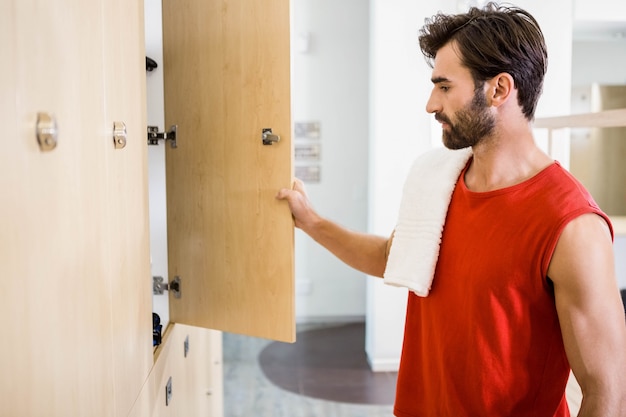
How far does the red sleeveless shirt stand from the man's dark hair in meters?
0.21

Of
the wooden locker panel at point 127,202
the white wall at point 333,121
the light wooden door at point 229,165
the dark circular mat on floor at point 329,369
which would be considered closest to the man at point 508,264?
the light wooden door at point 229,165

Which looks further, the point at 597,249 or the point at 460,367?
the point at 460,367

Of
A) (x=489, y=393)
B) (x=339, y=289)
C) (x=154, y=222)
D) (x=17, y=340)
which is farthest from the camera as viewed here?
(x=339, y=289)

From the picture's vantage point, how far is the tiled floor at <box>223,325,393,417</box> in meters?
3.19

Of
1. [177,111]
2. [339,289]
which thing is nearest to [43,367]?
[177,111]

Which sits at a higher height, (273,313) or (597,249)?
(597,249)

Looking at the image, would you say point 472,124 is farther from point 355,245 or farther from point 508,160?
point 355,245

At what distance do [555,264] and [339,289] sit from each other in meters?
3.96

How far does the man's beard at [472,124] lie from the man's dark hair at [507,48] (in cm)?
5

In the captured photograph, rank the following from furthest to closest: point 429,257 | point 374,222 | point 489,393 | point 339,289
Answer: point 339,289 → point 374,222 → point 429,257 → point 489,393

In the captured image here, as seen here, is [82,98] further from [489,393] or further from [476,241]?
[489,393]

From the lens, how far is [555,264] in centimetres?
112

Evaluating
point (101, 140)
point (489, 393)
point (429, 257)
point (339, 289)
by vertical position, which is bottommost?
point (339, 289)

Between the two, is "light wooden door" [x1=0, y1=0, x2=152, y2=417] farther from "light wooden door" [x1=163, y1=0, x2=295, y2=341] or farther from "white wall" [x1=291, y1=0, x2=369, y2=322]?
"white wall" [x1=291, y1=0, x2=369, y2=322]
